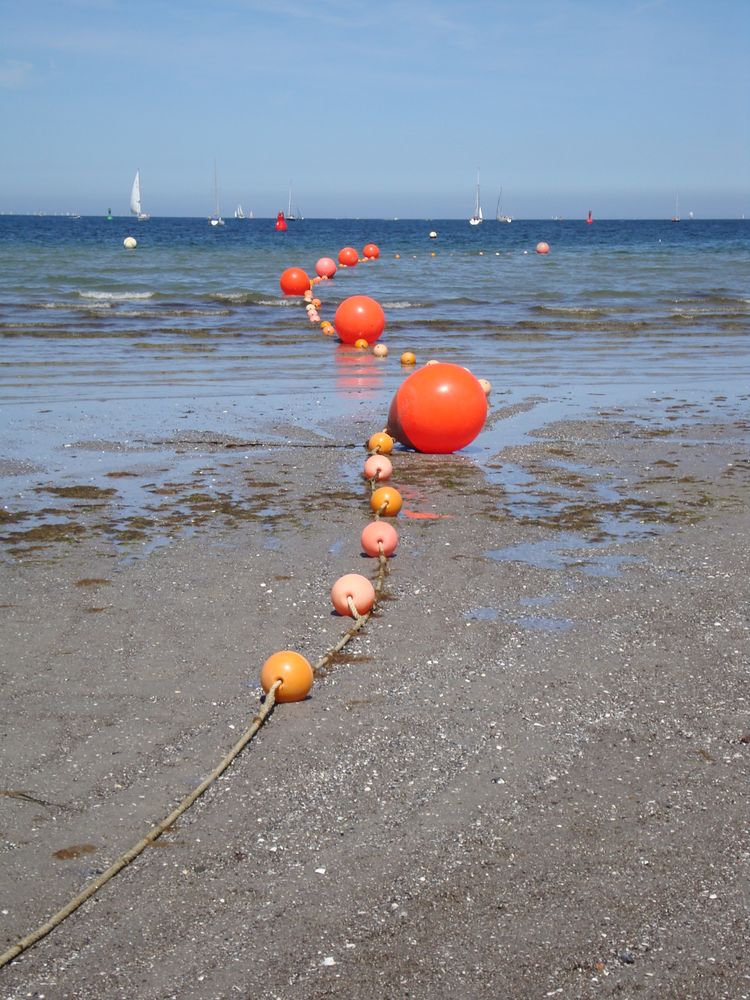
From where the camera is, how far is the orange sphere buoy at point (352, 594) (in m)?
6.29

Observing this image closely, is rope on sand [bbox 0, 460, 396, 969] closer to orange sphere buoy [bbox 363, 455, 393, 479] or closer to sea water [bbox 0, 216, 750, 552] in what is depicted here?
orange sphere buoy [bbox 363, 455, 393, 479]

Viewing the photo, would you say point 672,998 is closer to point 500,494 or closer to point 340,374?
point 500,494

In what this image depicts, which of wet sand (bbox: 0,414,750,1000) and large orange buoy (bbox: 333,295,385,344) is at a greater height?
large orange buoy (bbox: 333,295,385,344)

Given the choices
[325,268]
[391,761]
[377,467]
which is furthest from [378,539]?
[325,268]

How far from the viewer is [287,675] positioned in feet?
17.3

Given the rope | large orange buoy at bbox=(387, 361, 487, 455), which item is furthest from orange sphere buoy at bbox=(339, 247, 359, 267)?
the rope

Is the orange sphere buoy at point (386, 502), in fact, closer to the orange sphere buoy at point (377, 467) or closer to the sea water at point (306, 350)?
the orange sphere buoy at point (377, 467)

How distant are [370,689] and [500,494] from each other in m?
4.20

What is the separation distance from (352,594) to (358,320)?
1461 cm

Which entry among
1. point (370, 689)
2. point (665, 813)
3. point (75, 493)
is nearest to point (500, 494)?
point (75, 493)

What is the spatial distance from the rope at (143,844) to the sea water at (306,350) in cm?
460

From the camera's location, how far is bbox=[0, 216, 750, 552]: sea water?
12.8m

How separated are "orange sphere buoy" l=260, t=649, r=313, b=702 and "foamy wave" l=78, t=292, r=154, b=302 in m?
26.0

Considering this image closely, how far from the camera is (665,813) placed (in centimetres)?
440
